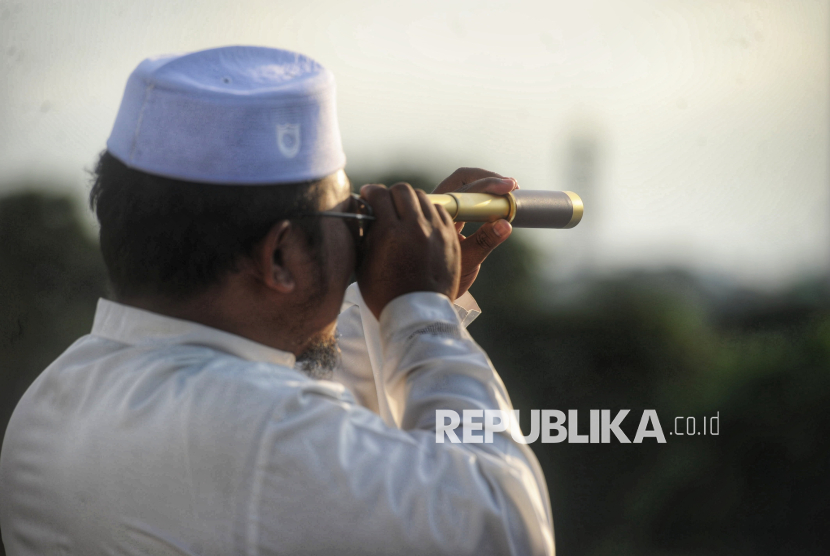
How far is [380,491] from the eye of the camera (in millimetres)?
1265

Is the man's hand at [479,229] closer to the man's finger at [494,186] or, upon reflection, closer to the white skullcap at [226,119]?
the man's finger at [494,186]

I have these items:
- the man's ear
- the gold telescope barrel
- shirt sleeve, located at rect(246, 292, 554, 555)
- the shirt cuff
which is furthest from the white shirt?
the shirt cuff

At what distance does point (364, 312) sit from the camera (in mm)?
1882

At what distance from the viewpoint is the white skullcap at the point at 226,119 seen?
4.79 feet

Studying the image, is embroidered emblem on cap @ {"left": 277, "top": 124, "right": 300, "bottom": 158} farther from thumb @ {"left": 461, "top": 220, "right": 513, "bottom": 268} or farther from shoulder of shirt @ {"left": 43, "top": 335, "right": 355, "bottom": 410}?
thumb @ {"left": 461, "top": 220, "right": 513, "bottom": 268}

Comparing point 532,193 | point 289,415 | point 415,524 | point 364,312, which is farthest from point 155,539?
point 532,193

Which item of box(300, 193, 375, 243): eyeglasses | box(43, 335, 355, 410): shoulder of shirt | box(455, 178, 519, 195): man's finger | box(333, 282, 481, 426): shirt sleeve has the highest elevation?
box(300, 193, 375, 243): eyeglasses

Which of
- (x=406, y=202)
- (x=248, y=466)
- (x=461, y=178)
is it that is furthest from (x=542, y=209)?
(x=248, y=466)

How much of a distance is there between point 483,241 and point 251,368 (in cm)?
86

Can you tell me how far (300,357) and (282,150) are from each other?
0.37 metres

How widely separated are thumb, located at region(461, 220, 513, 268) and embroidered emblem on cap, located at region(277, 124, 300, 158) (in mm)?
553

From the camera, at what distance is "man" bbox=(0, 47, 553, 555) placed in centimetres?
127

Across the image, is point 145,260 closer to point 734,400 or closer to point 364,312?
point 364,312

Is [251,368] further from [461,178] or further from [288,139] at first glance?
[461,178]
